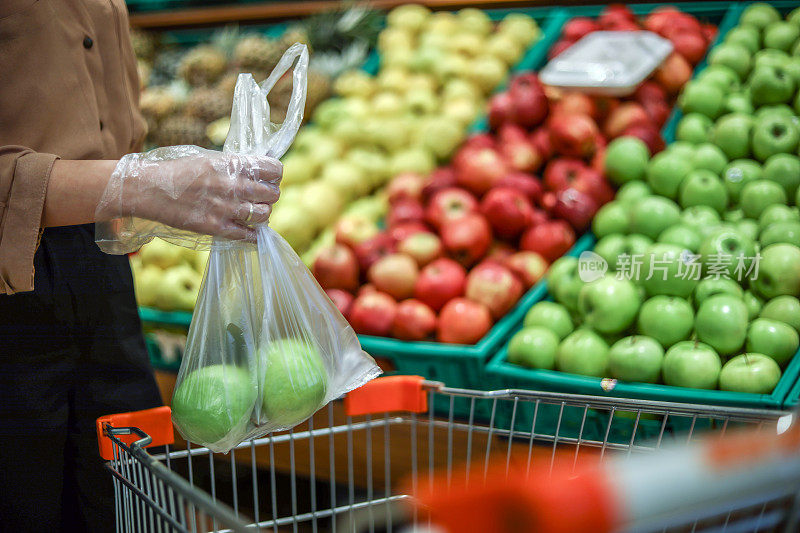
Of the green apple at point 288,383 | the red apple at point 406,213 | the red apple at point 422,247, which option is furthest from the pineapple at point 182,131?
the green apple at point 288,383

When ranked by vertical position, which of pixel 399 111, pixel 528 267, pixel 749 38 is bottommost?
pixel 528 267

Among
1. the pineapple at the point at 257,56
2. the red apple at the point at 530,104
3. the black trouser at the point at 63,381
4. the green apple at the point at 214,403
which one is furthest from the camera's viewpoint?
the pineapple at the point at 257,56

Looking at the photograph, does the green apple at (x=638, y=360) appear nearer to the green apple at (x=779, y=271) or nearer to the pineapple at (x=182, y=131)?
the green apple at (x=779, y=271)

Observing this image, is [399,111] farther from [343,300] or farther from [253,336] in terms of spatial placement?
[253,336]

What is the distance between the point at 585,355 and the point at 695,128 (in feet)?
2.67

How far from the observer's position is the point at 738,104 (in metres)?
1.93

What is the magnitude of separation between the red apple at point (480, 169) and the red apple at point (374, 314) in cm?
53

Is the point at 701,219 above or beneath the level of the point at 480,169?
beneath

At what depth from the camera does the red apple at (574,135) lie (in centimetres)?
226

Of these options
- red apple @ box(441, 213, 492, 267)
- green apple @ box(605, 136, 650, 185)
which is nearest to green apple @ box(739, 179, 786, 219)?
green apple @ box(605, 136, 650, 185)

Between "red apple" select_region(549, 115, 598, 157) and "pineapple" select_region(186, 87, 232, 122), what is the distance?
67.1 inches

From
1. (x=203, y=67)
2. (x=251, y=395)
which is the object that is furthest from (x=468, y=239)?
(x=203, y=67)

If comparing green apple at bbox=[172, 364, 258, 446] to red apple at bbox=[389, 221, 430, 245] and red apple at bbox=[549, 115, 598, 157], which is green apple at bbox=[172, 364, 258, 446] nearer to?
red apple at bbox=[389, 221, 430, 245]

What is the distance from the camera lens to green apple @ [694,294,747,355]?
1.45 meters
